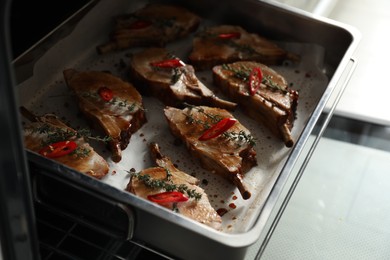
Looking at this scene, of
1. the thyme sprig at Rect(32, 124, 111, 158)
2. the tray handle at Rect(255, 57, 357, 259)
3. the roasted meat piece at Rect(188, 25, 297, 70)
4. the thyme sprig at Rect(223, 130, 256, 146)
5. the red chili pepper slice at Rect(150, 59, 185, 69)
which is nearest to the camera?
the tray handle at Rect(255, 57, 357, 259)

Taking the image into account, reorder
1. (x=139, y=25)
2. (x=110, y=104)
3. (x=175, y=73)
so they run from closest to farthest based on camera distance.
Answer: (x=110, y=104) → (x=175, y=73) → (x=139, y=25)

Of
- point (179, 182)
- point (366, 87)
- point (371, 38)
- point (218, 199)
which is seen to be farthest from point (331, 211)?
point (371, 38)

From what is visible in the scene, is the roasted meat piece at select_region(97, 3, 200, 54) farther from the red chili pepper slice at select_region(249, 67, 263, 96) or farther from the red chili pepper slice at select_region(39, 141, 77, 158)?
the red chili pepper slice at select_region(39, 141, 77, 158)

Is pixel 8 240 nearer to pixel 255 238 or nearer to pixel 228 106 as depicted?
pixel 255 238

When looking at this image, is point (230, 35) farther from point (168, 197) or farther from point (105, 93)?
point (168, 197)

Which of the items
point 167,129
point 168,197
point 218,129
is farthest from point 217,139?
point 168,197

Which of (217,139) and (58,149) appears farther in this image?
(217,139)

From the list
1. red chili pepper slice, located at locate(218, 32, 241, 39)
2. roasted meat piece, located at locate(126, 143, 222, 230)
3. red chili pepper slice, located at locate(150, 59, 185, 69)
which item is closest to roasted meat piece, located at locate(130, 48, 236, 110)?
red chili pepper slice, located at locate(150, 59, 185, 69)

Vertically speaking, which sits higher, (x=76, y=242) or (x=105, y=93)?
(x=105, y=93)

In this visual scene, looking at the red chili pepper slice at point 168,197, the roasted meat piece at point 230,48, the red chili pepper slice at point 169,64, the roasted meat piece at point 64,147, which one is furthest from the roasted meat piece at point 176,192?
the roasted meat piece at point 230,48
